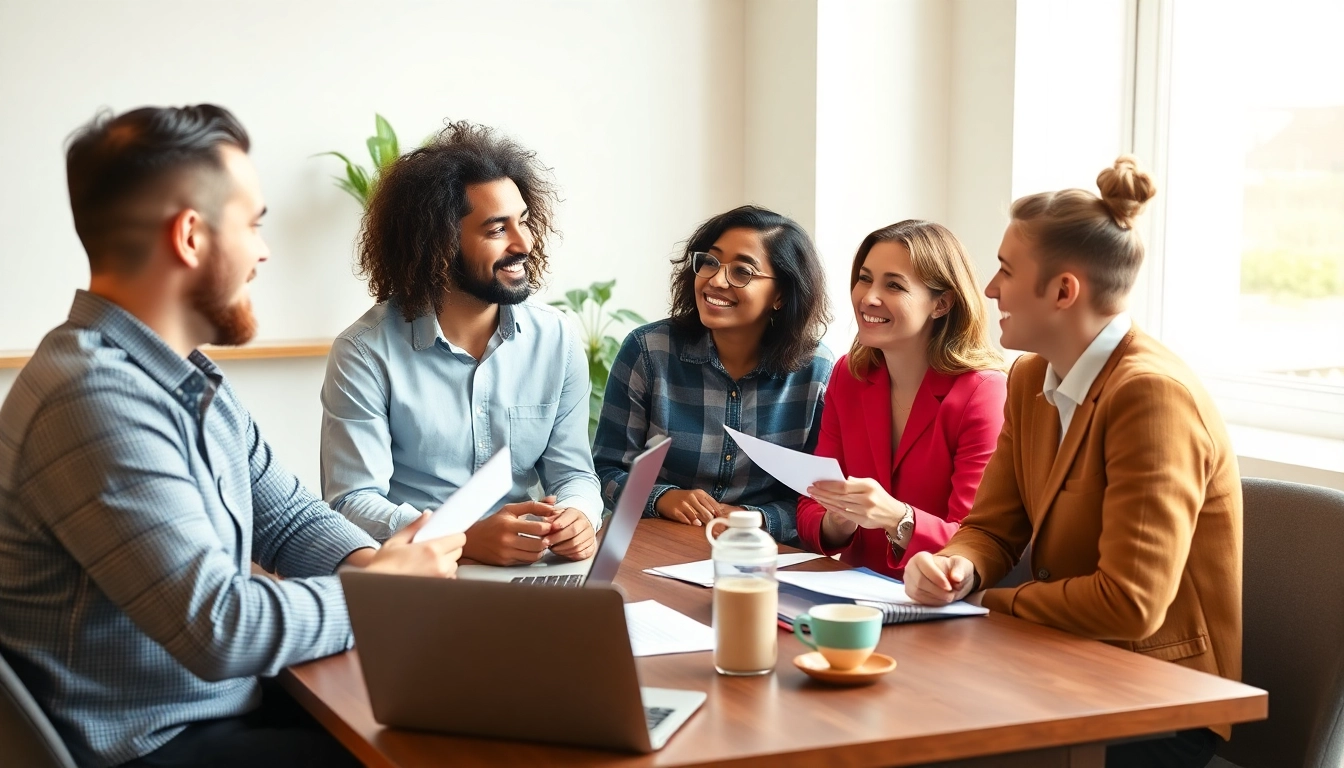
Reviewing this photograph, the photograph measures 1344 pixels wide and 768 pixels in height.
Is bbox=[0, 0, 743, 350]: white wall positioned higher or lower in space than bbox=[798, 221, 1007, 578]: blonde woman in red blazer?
higher

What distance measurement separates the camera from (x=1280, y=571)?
5.84 feet

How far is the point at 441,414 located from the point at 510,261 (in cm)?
34

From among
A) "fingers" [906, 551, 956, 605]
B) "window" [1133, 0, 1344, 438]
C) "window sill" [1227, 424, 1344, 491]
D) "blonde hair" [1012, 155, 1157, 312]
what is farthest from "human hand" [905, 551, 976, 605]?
"window" [1133, 0, 1344, 438]

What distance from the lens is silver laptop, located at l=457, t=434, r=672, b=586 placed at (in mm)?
1463

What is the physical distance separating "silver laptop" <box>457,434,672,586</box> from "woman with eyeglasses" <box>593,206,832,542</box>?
61 cm

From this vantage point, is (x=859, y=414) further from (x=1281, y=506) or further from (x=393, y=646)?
(x=393, y=646)

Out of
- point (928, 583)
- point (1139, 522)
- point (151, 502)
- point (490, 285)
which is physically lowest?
point (928, 583)

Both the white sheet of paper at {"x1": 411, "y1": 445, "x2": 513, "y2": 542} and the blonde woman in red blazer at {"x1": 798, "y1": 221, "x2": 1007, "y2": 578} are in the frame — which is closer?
the white sheet of paper at {"x1": 411, "y1": 445, "x2": 513, "y2": 542}

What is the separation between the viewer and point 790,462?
6.12ft

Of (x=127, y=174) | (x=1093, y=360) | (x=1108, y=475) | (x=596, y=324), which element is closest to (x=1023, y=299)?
(x=1093, y=360)

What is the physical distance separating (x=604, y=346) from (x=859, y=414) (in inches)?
62.7

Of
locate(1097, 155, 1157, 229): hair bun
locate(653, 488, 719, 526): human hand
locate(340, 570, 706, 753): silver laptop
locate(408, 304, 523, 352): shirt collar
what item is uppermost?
locate(1097, 155, 1157, 229): hair bun

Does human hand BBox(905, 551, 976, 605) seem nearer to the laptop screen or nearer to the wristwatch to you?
the wristwatch

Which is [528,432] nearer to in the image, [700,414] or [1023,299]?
[700,414]
